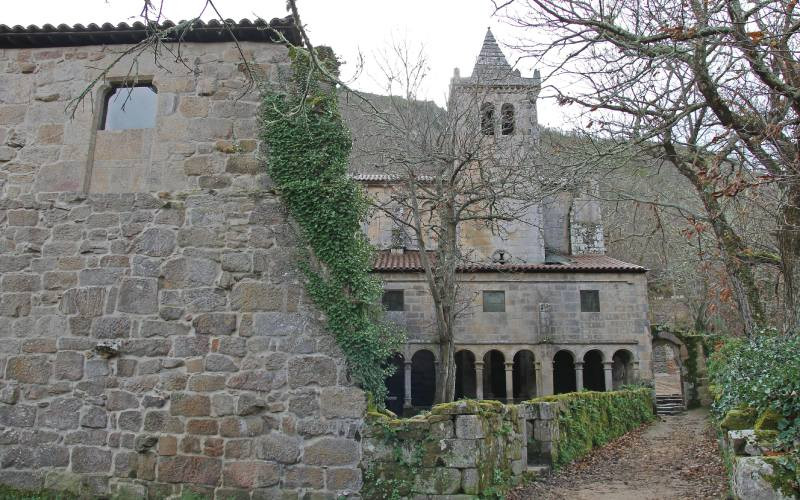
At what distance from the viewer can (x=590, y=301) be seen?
21.7m

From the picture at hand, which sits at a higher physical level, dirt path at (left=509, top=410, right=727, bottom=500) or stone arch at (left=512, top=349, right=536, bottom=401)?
stone arch at (left=512, top=349, right=536, bottom=401)

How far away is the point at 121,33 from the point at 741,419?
331 inches

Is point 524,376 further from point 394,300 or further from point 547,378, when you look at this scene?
point 394,300

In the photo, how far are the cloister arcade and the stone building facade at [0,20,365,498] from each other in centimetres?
1480

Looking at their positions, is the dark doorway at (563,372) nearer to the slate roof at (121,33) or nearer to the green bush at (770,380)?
the green bush at (770,380)

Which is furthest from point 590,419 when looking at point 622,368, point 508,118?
point 622,368

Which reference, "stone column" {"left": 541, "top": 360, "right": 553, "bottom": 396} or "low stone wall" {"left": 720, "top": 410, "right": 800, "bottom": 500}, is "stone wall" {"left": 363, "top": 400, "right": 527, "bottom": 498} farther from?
"stone column" {"left": 541, "top": 360, "right": 553, "bottom": 396}

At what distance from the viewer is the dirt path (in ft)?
23.8

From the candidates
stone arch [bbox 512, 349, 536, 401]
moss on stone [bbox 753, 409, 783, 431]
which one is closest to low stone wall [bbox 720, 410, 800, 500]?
moss on stone [bbox 753, 409, 783, 431]

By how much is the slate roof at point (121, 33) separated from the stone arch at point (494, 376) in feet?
58.9

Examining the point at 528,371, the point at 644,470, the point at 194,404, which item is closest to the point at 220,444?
the point at 194,404

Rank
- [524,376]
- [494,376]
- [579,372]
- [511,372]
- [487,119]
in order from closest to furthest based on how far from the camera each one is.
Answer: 1. [487,119]
2. [511,372]
3. [579,372]
4. [524,376]
5. [494,376]

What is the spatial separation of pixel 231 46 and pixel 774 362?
23.9ft

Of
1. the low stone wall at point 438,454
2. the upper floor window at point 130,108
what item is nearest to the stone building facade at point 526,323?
the low stone wall at point 438,454
